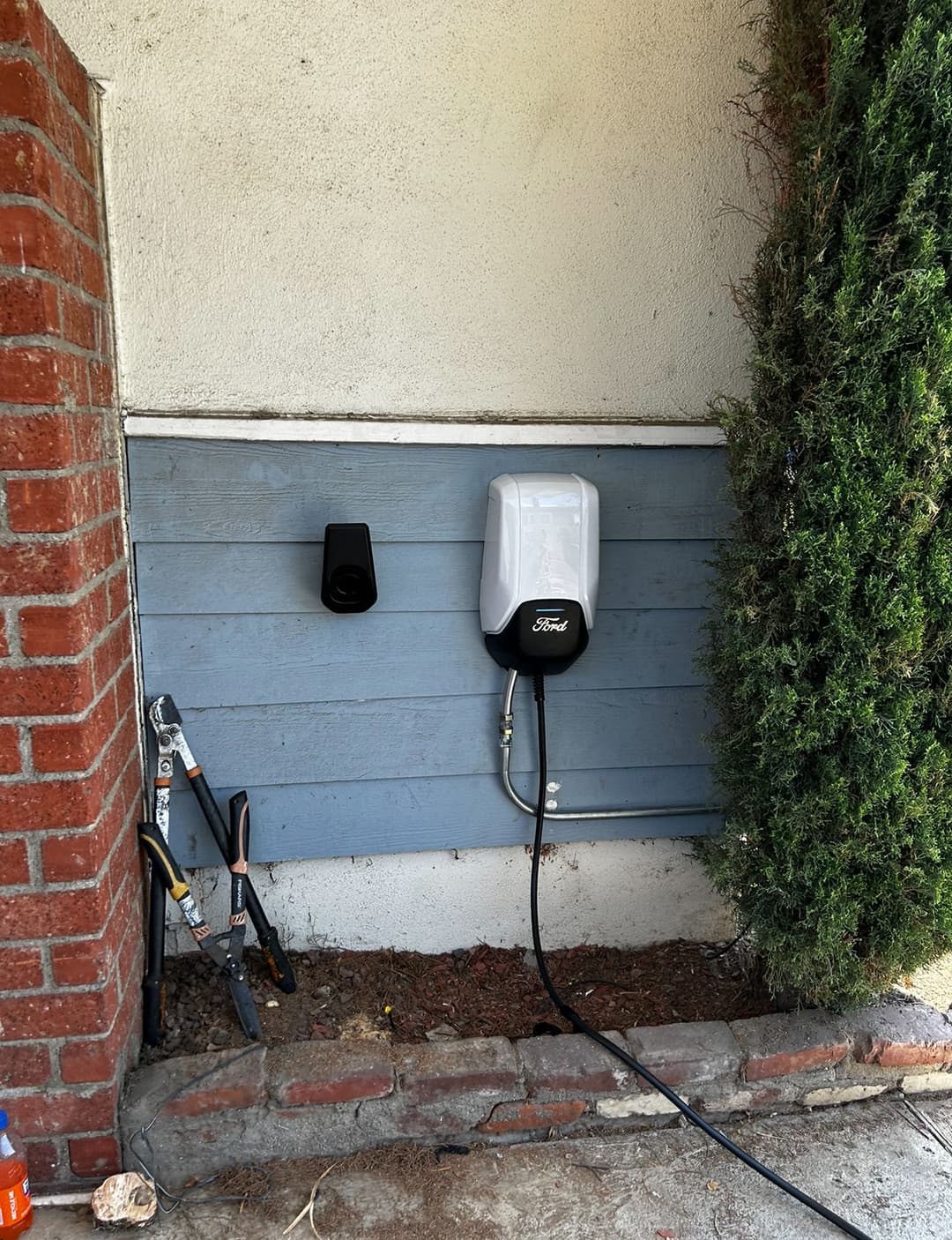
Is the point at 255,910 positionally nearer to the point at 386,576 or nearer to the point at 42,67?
the point at 386,576

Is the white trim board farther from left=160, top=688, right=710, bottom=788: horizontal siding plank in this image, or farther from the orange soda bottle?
the orange soda bottle

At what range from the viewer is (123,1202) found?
5.79 feet

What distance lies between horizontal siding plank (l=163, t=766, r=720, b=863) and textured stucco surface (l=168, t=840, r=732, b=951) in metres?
0.06

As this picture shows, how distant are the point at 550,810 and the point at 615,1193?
91 centimetres

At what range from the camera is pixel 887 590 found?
6.19 ft

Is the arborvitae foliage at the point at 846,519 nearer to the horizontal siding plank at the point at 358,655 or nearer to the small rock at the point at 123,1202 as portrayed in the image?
the horizontal siding plank at the point at 358,655

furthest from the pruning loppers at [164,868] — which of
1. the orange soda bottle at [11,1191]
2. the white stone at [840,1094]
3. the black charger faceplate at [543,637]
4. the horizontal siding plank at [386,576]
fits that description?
the white stone at [840,1094]

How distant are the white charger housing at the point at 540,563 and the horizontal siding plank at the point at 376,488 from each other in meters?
0.10

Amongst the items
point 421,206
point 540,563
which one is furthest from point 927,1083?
point 421,206

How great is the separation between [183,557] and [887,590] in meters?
1.59

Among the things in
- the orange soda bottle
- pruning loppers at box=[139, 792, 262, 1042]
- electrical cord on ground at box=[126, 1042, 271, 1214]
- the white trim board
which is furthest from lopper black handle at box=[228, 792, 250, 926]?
the white trim board

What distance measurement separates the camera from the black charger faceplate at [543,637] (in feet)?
7.27

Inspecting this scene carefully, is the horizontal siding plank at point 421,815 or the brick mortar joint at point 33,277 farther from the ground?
the brick mortar joint at point 33,277

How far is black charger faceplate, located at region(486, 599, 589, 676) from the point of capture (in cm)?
221
